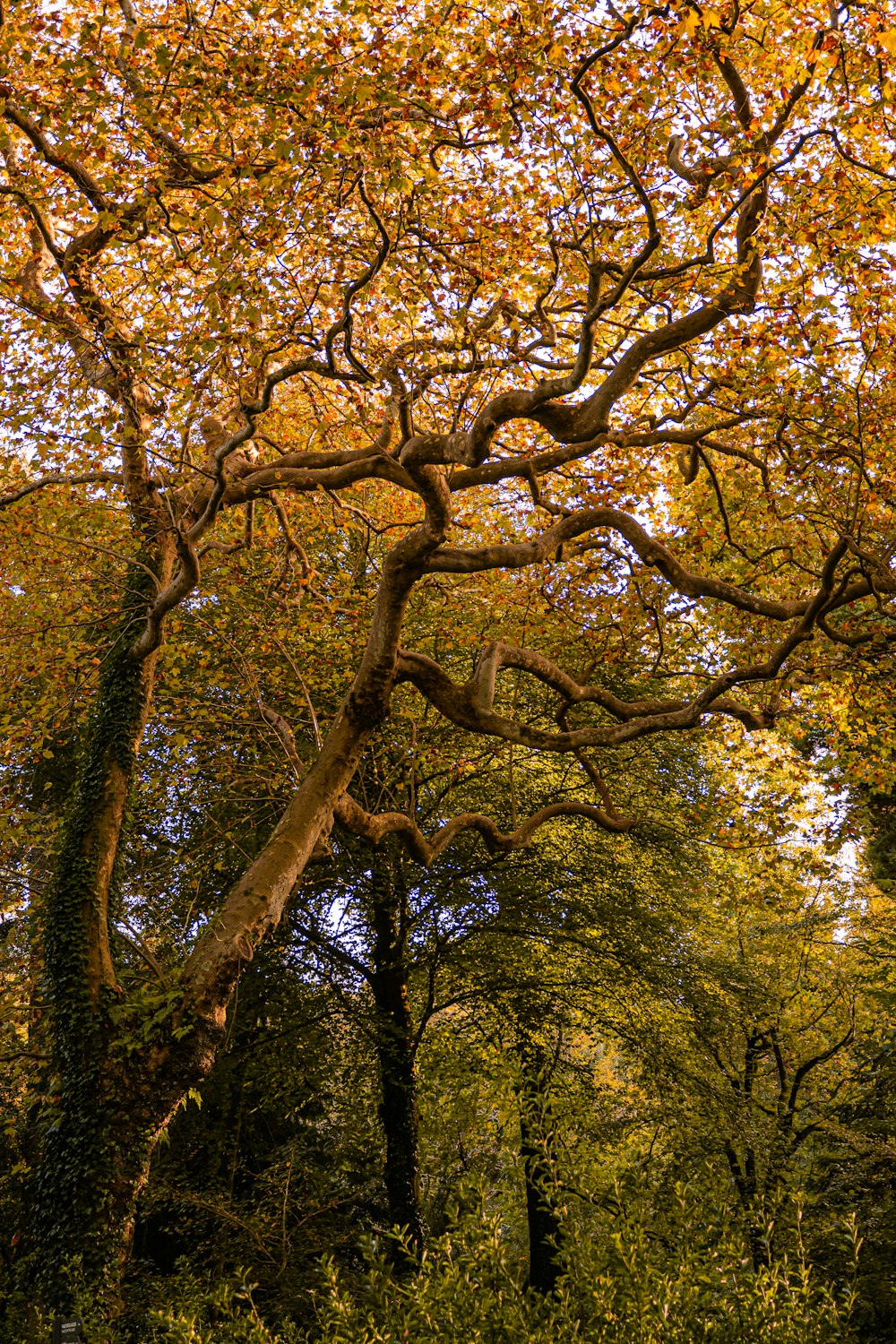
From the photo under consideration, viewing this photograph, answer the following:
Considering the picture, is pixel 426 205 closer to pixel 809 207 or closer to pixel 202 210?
pixel 202 210

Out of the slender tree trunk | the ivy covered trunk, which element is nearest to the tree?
the ivy covered trunk

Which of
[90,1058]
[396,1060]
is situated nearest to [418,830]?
[90,1058]

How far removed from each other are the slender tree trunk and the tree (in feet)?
12.6

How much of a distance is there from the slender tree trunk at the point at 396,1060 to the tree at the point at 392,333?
3.85m

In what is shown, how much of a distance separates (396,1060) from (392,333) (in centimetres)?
847

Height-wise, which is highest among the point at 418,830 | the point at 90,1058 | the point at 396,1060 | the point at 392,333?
the point at 392,333

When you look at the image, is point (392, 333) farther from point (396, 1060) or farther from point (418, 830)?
point (396, 1060)

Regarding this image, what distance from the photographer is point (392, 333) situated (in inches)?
443

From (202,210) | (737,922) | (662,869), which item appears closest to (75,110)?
(202,210)

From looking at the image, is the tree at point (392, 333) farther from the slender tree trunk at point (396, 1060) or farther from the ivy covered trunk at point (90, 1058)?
the slender tree trunk at point (396, 1060)

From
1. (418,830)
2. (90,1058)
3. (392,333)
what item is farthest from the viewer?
(392,333)

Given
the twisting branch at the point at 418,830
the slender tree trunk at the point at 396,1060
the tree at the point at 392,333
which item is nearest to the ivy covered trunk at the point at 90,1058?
the tree at the point at 392,333

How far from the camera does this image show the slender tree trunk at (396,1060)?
1165 centimetres

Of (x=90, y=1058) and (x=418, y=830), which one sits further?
(x=418, y=830)
